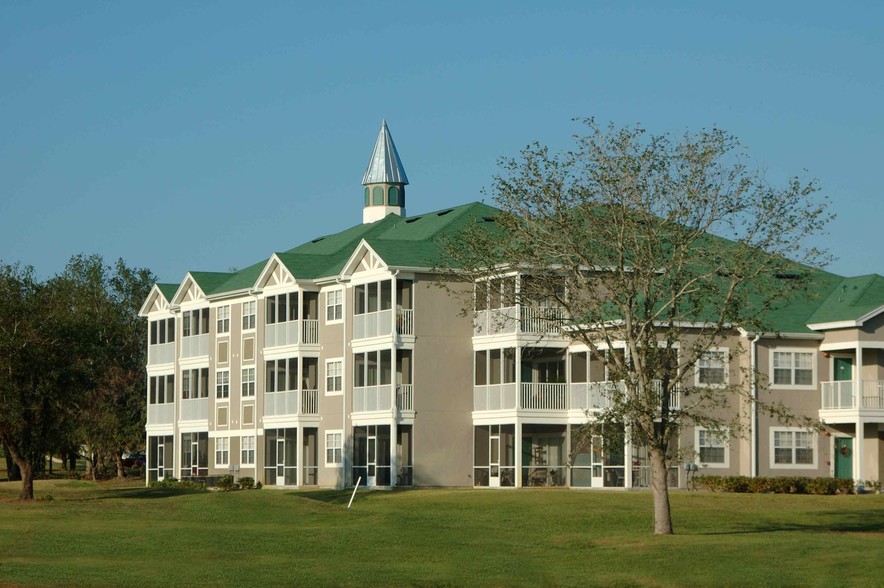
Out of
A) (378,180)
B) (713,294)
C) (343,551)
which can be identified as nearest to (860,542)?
(713,294)

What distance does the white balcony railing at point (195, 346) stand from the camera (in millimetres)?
72312

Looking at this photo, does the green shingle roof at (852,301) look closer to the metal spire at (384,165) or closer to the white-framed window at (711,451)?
the white-framed window at (711,451)

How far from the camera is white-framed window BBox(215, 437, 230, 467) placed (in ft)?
229

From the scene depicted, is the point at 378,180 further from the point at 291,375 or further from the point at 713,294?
the point at 713,294

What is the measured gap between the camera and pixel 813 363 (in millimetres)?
54688

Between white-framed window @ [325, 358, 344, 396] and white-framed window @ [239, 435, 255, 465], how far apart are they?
6811mm

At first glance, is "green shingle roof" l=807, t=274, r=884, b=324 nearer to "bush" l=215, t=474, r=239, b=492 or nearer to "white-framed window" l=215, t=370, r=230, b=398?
"bush" l=215, t=474, r=239, b=492

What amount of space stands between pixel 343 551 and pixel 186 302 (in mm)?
40614

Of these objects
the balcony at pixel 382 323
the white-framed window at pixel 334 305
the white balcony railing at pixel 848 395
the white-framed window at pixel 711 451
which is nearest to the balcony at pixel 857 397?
the white balcony railing at pixel 848 395

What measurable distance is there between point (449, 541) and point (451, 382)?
838 inches

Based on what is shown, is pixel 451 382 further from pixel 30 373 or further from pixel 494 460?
pixel 30 373

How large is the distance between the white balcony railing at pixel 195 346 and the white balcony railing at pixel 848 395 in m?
30.7

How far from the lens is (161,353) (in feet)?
251

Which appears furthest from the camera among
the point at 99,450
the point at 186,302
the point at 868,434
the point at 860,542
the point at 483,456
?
the point at 99,450
